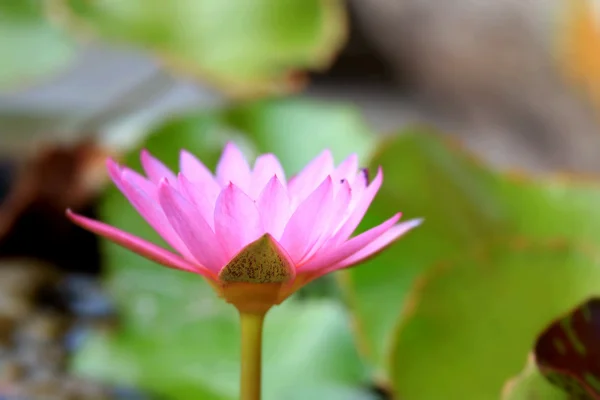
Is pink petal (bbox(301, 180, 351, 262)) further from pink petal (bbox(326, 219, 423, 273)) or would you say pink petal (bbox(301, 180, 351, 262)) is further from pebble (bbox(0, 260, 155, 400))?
pebble (bbox(0, 260, 155, 400))

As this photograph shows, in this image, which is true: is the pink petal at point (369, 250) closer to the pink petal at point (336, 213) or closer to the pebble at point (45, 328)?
the pink petal at point (336, 213)

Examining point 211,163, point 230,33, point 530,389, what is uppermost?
point 230,33

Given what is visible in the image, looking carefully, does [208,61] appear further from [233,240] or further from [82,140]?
[233,240]

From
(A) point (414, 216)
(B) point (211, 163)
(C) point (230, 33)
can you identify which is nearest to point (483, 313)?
(A) point (414, 216)

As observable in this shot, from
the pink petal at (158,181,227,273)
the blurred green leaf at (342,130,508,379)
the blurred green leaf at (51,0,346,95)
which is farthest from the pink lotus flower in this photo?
the blurred green leaf at (51,0,346,95)

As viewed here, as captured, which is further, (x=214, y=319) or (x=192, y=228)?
(x=214, y=319)

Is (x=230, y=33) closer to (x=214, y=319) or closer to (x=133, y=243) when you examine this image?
(x=214, y=319)
